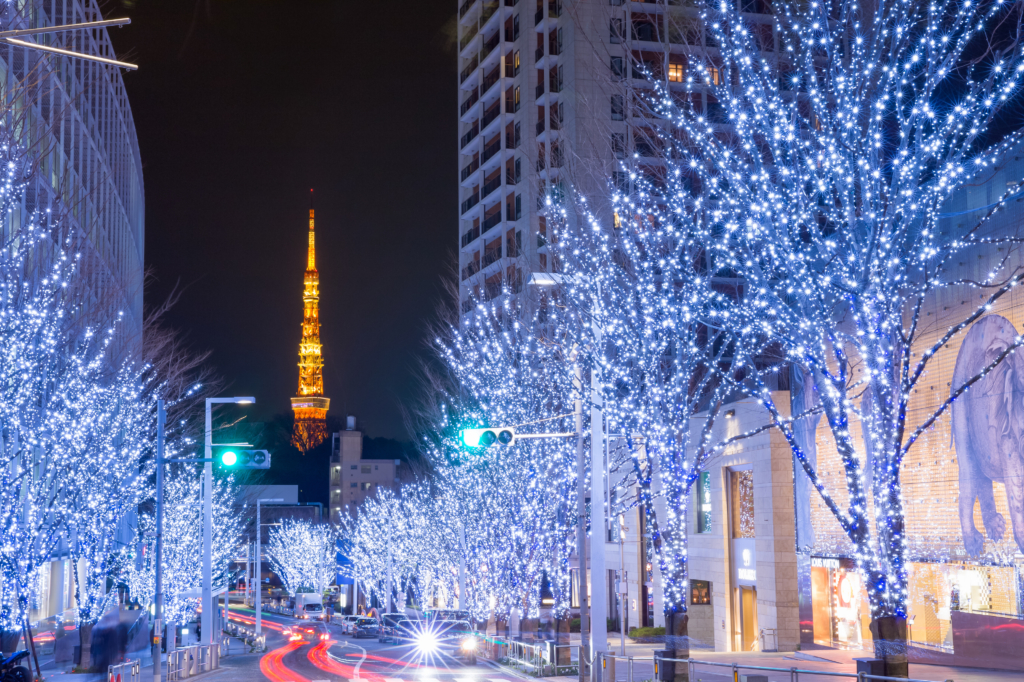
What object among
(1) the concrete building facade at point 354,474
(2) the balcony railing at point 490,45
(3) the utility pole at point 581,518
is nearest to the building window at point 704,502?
(3) the utility pole at point 581,518

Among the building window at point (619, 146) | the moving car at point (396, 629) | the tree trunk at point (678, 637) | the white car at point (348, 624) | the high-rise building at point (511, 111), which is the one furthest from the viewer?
the high-rise building at point (511, 111)

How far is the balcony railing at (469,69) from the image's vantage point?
71.9 metres

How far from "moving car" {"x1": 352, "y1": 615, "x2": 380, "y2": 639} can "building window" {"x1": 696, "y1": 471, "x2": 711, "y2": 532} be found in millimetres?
26049

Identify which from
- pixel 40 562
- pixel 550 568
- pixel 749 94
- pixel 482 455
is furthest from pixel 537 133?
pixel 749 94

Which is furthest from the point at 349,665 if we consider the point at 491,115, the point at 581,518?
the point at 491,115

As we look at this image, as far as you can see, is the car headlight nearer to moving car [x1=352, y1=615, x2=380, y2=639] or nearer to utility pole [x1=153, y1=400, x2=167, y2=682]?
moving car [x1=352, y1=615, x2=380, y2=639]

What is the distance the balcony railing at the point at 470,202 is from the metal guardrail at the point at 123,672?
5419cm

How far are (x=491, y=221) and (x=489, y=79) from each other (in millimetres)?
10183

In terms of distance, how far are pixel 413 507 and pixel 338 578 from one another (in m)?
34.7

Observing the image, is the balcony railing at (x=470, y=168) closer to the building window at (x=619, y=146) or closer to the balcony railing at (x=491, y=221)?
the balcony railing at (x=491, y=221)

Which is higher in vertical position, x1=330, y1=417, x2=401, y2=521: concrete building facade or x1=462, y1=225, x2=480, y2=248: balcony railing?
x1=462, y1=225, x2=480, y2=248: balcony railing

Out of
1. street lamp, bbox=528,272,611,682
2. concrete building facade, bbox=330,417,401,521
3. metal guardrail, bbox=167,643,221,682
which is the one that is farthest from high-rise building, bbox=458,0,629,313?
concrete building facade, bbox=330,417,401,521

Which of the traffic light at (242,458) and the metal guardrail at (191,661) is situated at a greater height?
the traffic light at (242,458)

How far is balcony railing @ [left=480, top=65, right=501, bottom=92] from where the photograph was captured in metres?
68.2
